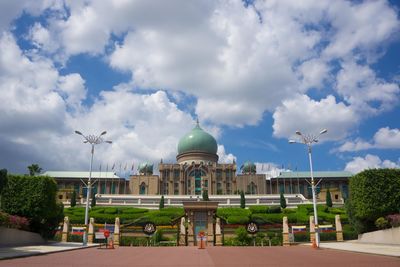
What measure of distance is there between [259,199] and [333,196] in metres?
22.3

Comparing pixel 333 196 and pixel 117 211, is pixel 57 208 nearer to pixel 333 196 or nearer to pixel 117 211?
pixel 117 211

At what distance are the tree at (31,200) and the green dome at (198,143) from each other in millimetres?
66419

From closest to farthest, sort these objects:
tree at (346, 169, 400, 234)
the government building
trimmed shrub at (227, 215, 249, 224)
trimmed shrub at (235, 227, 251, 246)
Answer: tree at (346, 169, 400, 234) < trimmed shrub at (235, 227, 251, 246) < trimmed shrub at (227, 215, 249, 224) < the government building

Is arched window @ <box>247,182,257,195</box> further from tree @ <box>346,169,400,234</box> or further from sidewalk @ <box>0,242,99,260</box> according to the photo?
sidewalk @ <box>0,242,99,260</box>

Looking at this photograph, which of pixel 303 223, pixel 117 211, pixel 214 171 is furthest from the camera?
pixel 214 171

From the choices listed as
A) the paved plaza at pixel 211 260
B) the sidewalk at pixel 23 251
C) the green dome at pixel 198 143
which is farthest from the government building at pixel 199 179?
the paved plaza at pixel 211 260

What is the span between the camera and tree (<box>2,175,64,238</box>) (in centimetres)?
3356

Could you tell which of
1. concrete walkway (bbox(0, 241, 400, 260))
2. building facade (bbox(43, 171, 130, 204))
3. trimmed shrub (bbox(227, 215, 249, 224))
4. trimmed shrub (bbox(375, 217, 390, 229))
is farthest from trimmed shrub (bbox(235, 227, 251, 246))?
building facade (bbox(43, 171, 130, 204))

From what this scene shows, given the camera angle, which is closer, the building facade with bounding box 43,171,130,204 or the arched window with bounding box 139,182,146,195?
the arched window with bounding box 139,182,146,195

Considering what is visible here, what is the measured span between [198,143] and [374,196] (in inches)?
2705

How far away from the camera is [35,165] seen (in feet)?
275

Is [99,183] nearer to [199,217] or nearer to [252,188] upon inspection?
[252,188]

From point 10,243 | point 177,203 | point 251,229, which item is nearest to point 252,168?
point 177,203

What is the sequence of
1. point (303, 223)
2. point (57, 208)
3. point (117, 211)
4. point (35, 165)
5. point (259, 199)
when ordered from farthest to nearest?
point (35, 165), point (259, 199), point (117, 211), point (303, 223), point (57, 208)
